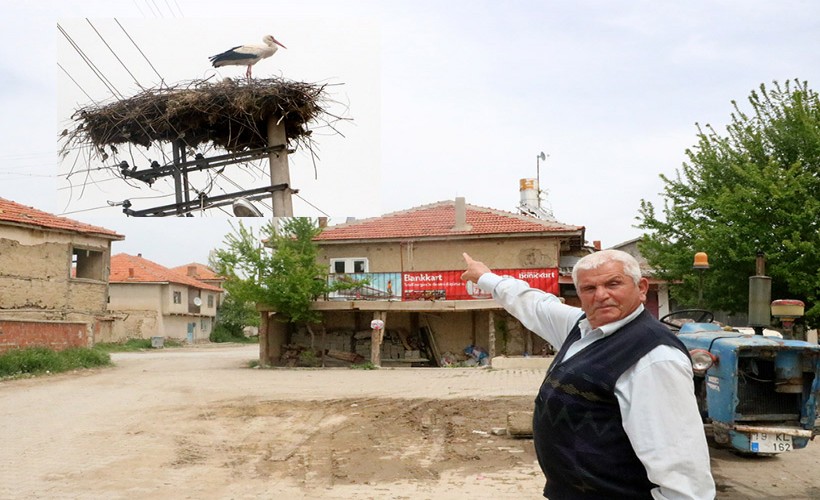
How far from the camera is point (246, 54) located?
4.50 metres

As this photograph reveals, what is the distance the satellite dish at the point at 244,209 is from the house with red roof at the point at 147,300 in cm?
4246

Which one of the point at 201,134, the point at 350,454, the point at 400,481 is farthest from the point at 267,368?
the point at 201,134

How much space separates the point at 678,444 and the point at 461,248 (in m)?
24.8

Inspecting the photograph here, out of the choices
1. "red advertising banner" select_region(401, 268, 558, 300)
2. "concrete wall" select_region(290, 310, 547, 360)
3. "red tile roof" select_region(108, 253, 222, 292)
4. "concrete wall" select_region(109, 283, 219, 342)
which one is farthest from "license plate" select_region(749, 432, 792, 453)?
"red tile roof" select_region(108, 253, 222, 292)

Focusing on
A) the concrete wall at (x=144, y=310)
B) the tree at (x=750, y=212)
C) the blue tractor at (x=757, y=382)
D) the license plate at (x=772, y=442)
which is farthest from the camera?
the concrete wall at (x=144, y=310)

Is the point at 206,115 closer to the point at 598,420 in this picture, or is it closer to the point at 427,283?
the point at 598,420

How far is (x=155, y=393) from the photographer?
15.4m

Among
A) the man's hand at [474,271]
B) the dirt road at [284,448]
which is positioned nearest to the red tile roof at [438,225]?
the dirt road at [284,448]

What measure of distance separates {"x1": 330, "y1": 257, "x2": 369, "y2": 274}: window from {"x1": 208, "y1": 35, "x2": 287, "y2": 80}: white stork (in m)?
22.7

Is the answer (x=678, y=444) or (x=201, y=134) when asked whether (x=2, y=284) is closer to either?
(x=201, y=134)

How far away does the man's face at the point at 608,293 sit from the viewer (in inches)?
97.3

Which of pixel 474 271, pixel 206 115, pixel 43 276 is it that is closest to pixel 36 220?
pixel 43 276

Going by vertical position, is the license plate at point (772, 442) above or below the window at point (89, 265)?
below

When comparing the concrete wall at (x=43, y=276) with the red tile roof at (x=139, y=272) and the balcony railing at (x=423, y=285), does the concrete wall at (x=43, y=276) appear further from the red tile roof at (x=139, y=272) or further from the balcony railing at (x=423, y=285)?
the red tile roof at (x=139, y=272)
